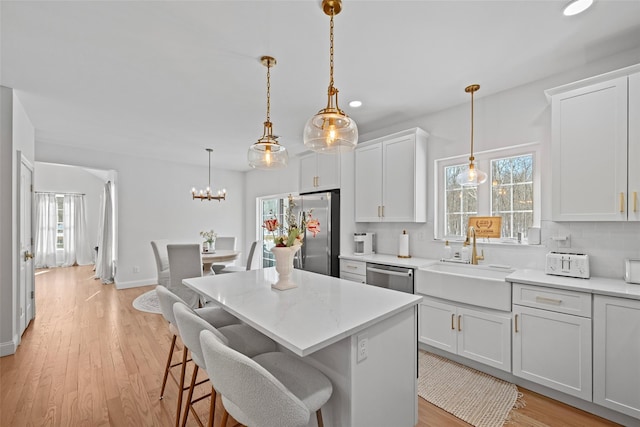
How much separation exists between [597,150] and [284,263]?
2.53m

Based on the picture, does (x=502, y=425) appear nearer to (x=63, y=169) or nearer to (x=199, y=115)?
(x=199, y=115)

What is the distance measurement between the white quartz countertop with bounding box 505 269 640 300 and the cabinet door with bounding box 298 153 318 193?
2726mm

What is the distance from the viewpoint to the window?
2.81 meters

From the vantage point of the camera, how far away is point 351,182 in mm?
3973

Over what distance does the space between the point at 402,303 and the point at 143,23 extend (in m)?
2.52

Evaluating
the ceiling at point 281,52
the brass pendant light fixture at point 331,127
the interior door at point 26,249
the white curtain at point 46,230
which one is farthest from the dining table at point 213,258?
the white curtain at point 46,230

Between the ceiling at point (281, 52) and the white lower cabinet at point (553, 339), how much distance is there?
1893 millimetres

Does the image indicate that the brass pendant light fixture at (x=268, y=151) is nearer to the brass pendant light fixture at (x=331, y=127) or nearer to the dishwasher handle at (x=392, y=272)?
the brass pendant light fixture at (x=331, y=127)

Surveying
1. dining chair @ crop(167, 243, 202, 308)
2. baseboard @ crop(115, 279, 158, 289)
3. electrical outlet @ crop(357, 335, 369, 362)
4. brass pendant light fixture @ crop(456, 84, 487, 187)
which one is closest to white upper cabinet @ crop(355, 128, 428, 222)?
brass pendant light fixture @ crop(456, 84, 487, 187)

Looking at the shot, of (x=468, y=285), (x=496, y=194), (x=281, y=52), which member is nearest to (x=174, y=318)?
(x=281, y=52)

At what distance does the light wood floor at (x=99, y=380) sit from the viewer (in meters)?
1.97

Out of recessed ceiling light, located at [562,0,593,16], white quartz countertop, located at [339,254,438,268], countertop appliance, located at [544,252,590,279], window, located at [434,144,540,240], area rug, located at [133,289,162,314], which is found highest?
recessed ceiling light, located at [562,0,593,16]

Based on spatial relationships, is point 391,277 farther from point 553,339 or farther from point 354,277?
point 553,339

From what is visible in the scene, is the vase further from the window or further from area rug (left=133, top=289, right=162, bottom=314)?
area rug (left=133, top=289, right=162, bottom=314)
